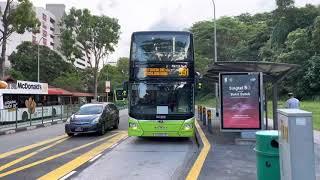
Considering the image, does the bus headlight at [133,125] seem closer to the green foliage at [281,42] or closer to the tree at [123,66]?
the green foliage at [281,42]

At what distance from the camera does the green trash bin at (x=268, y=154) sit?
6.82 metres

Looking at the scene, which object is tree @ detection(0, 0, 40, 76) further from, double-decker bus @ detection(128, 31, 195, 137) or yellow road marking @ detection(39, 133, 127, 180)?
yellow road marking @ detection(39, 133, 127, 180)

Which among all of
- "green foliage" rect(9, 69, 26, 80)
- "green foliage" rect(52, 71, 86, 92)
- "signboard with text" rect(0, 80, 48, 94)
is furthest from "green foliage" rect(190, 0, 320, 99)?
"green foliage" rect(9, 69, 26, 80)

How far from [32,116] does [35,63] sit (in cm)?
5420

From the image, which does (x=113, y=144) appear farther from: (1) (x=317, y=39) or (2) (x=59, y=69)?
(2) (x=59, y=69)

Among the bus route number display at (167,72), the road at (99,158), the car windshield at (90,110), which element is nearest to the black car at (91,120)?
the car windshield at (90,110)

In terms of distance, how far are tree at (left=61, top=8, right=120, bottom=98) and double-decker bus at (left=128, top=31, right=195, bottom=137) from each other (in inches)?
1534

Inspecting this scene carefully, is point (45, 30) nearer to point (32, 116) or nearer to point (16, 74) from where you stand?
point (16, 74)

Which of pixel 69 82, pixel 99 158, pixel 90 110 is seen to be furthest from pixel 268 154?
pixel 69 82

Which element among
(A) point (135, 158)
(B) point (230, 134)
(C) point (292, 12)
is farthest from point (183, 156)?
(C) point (292, 12)

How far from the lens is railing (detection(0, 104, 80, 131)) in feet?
93.4

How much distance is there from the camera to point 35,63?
84.8 m

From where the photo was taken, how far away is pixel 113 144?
17906 mm

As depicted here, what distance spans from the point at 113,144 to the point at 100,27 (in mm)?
40737
